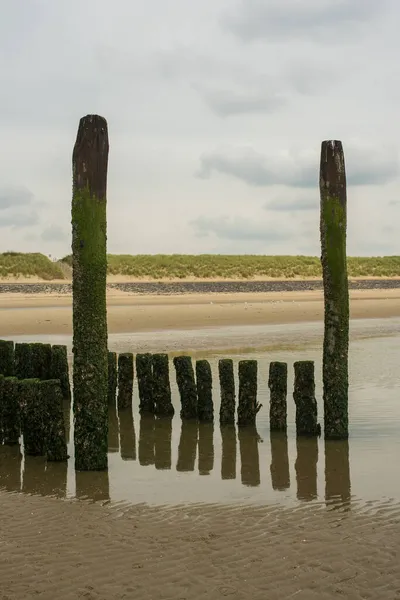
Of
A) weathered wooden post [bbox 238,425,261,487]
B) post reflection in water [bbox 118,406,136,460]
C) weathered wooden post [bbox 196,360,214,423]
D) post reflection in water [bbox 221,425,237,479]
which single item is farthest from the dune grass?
weathered wooden post [bbox 238,425,261,487]

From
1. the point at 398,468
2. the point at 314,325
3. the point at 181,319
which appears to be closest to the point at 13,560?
the point at 398,468

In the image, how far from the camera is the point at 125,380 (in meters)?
12.8

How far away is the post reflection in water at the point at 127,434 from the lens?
10.2 m

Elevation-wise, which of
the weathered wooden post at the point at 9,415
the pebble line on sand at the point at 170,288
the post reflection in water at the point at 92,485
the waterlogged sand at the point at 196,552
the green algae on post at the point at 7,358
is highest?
the pebble line on sand at the point at 170,288

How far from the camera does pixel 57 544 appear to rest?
671 centimetres

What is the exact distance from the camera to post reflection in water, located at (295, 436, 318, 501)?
831 cm

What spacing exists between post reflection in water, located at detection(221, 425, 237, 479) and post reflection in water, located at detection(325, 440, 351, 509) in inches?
41.2

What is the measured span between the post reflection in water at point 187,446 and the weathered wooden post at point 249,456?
0.58m

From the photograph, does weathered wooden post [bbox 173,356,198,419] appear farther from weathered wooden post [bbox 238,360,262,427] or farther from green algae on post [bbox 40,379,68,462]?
green algae on post [bbox 40,379,68,462]

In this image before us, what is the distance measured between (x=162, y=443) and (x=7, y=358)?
4.01 m

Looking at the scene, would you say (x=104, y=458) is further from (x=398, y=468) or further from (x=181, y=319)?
(x=181, y=319)

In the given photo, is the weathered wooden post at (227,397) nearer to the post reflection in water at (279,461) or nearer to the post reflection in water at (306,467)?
the post reflection in water at (279,461)

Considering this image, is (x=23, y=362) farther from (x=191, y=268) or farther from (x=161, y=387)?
(x=191, y=268)

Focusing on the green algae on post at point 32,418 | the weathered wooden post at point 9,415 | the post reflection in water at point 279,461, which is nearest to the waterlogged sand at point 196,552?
the post reflection in water at point 279,461
